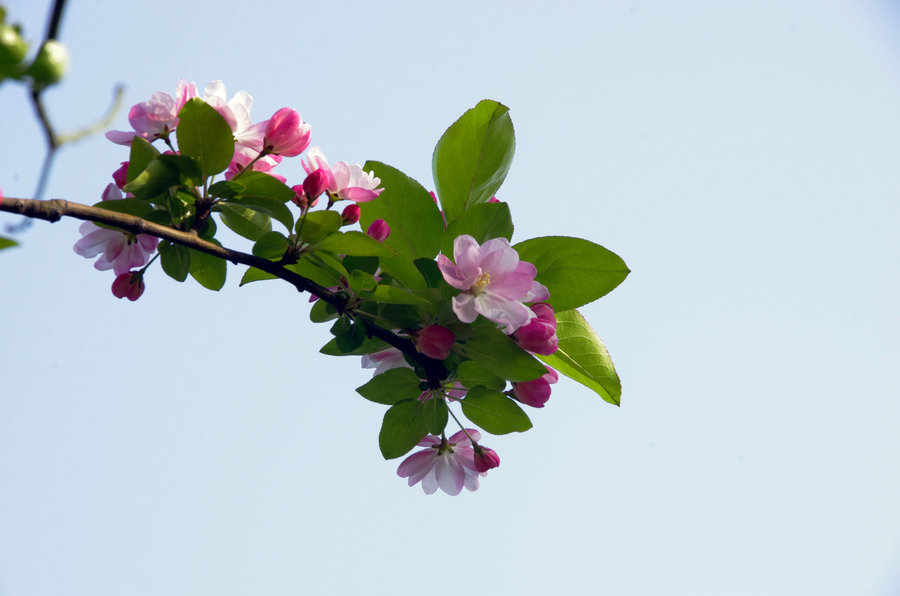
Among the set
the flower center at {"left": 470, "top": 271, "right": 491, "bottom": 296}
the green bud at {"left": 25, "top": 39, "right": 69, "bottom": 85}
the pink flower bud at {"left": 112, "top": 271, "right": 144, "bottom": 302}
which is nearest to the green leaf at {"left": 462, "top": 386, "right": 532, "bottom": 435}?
the flower center at {"left": 470, "top": 271, "right": 491, "bottom": 296}

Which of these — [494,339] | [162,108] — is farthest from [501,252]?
[162,108]

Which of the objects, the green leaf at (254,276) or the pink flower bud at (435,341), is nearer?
the pink flower bud at (435,341)

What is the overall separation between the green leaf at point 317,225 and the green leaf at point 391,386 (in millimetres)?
280

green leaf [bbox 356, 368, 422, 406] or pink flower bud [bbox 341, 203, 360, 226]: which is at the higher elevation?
pink flower bud [bbox 341, 203, 360, 226]

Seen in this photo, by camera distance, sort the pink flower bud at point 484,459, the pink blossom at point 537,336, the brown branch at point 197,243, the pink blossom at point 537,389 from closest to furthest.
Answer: the brown branch at point 197,243 → the pink blossom at point 537,336 → the pink blossom at point 537,389 → the pink flower bud at point 484,459

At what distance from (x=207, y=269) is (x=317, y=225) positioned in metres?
0.23

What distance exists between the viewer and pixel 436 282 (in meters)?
1.24

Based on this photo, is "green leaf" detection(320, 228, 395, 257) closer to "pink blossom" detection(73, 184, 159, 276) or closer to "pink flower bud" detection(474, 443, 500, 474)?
"pink blossom" detection(73, 184, 159, 276)

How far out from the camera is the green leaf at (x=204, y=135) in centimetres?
108

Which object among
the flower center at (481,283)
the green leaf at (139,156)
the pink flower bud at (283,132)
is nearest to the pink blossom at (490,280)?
the flower center at (481,283)

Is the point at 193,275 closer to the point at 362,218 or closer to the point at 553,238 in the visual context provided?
the point at 362,218

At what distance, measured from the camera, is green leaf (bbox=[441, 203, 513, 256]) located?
1.23 m

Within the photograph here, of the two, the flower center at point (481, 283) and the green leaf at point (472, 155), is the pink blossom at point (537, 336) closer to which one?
the flower center at point (481, 283)

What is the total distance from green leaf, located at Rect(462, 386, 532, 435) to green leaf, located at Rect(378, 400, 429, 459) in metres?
0.09
